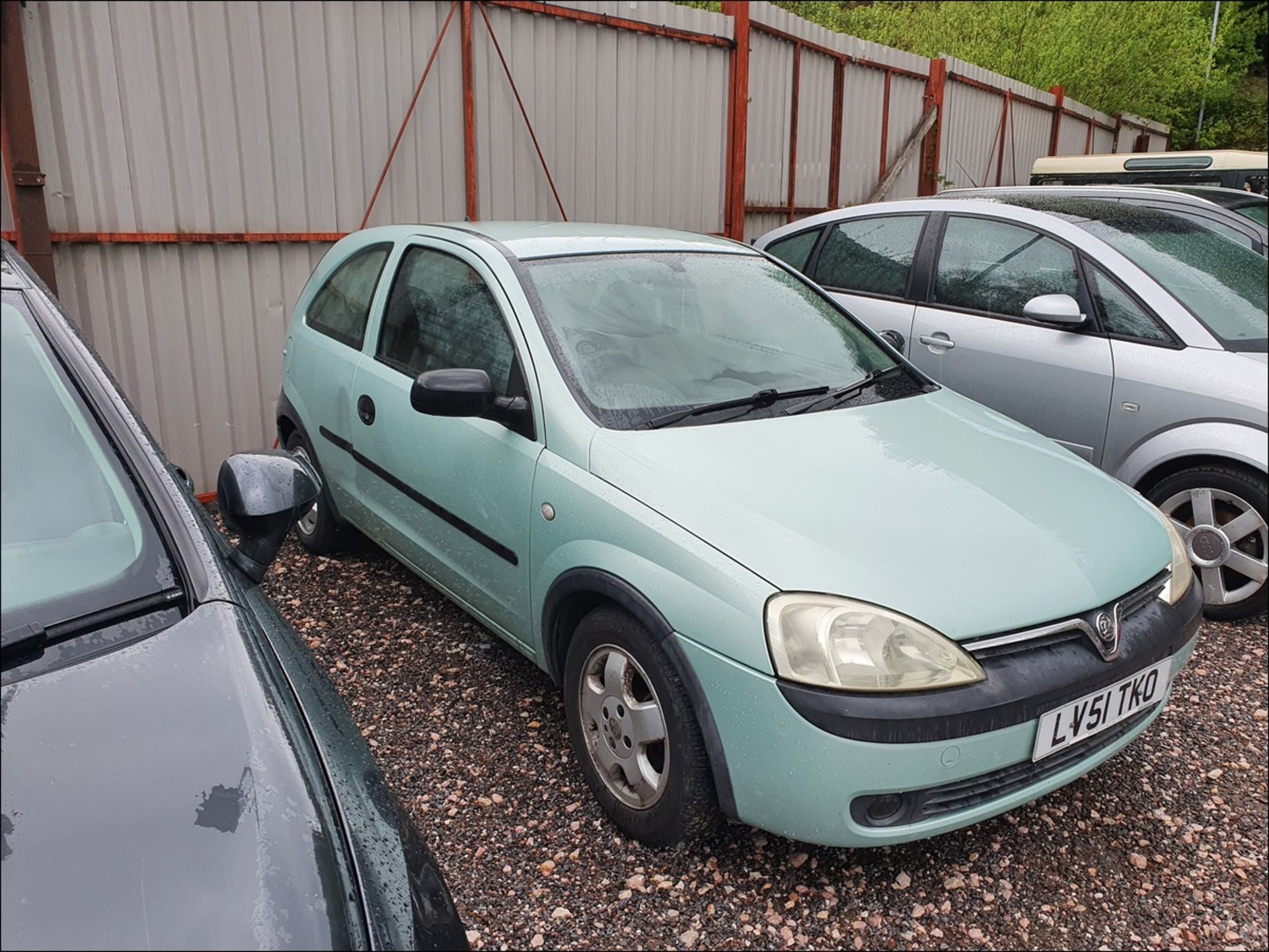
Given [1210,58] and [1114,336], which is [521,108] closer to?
[1114,336]

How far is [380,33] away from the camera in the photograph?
521cm

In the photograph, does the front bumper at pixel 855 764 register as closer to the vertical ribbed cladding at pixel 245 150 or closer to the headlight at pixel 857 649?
the headlight at pixel 857 649

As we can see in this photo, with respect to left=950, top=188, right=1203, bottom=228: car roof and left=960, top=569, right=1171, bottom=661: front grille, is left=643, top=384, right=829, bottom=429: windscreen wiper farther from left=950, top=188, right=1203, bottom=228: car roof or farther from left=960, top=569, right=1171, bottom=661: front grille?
left=950, top=188, right=1203, bottom=228: car roof

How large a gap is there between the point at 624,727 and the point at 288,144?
3859mm

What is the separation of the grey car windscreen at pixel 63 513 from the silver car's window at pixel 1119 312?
3659mm

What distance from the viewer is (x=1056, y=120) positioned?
44.3 feet

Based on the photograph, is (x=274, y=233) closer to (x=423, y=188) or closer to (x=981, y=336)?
(x=423, y=188)

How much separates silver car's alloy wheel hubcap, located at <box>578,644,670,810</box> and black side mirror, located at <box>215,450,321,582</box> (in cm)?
86

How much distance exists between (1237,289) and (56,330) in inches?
164

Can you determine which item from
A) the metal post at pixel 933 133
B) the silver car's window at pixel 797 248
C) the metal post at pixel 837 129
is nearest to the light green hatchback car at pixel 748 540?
the silver car's window at pixel 797 248

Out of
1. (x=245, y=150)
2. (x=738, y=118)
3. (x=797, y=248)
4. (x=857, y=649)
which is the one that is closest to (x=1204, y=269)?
(x=797, y=248)

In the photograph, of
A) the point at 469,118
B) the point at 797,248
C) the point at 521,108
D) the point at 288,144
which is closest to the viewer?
the point at 288,144

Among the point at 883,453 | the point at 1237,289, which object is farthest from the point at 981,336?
the point at 883,453

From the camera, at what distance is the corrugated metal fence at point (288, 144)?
4.43 metres
